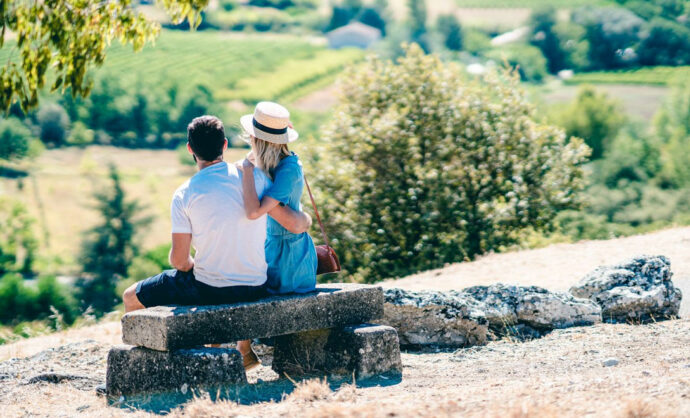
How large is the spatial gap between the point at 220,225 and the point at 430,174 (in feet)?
47.6

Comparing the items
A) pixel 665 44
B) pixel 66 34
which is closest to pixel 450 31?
pixel 665 44

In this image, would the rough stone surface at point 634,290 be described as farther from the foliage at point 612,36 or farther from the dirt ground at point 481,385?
the foliage at point 612,36

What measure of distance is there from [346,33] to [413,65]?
14908 centimetres

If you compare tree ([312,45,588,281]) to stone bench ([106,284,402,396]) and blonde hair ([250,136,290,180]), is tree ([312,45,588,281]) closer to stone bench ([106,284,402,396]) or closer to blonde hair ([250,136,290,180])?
stone bench ([106,284,402,396])

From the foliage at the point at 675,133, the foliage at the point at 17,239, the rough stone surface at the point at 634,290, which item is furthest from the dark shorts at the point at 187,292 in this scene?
the foliage at the point at 17,239

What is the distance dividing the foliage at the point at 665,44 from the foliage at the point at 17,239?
74.3 m

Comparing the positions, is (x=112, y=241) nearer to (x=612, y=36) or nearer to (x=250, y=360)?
(x=250, y=360)

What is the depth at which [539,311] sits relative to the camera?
731 centimetres

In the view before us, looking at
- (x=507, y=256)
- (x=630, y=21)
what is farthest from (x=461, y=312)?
(x=630, y=21)

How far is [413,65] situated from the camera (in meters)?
21.3

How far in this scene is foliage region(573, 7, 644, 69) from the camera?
9962cm

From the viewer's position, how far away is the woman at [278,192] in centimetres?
543

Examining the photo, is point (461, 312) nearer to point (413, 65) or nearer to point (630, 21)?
point (413, 65)

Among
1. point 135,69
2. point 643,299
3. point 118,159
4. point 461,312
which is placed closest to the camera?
point 461,312
